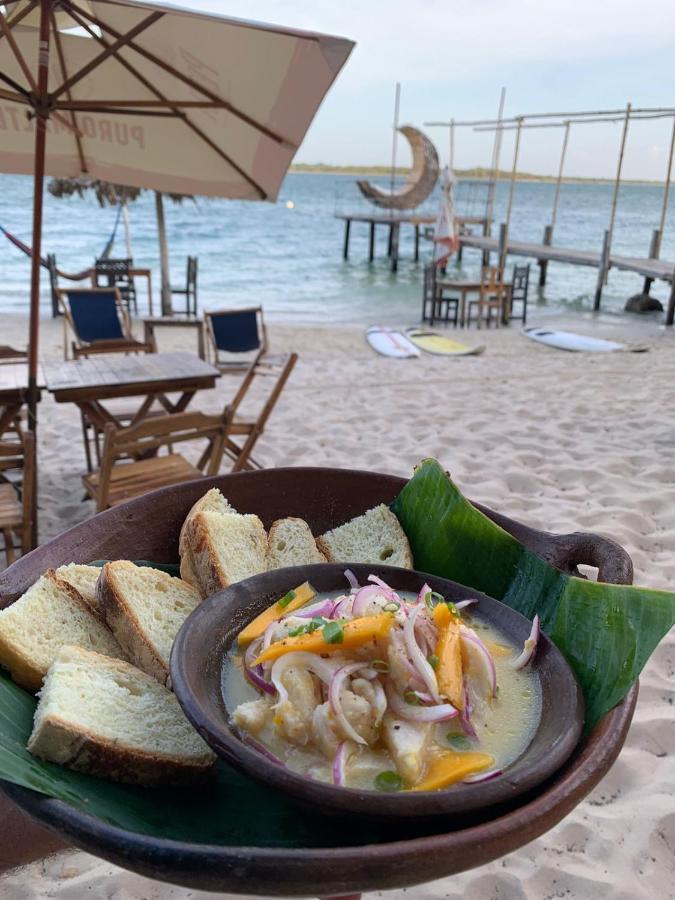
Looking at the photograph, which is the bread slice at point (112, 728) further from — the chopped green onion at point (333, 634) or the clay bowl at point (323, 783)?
the chopped green onion at point (333, 634)

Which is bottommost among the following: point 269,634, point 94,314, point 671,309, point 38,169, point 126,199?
point 671,309

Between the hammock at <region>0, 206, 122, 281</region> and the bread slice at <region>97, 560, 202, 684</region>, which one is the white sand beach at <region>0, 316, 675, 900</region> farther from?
the hammock at <region>0, 206, 122, 281</region>

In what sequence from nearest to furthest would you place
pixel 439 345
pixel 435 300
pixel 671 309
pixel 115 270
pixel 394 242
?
pixel 439 345 → pixel 115 270 → pixel 435 300 → pixel 671 309 → pixel 394 242

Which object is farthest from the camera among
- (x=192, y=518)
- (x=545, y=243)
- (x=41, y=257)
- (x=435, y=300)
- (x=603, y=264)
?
(x=545, y=243)

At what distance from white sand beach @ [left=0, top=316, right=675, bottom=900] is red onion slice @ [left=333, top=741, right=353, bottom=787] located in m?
1.27

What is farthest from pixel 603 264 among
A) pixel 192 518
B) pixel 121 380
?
pixel 192 518

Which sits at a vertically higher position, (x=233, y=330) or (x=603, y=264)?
(x=603, y=264)

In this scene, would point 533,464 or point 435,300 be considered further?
point 435,300

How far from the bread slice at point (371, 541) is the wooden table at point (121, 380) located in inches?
128

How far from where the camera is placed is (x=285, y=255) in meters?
38.2

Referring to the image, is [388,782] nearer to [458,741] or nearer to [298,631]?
[458,741]

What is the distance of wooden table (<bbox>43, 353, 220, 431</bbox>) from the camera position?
15.1ft

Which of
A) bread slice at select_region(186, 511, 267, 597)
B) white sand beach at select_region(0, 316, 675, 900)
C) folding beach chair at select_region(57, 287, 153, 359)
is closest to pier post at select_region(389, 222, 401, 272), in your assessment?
white sand beach at select_region(0, 316, 675, 900)

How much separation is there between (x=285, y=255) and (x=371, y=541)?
38427 mm
